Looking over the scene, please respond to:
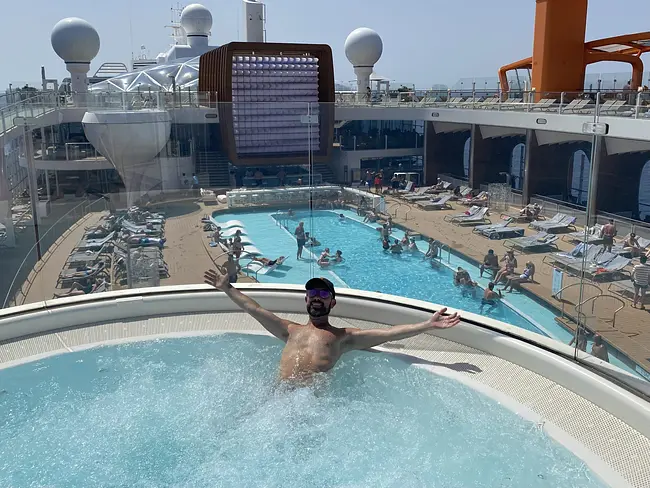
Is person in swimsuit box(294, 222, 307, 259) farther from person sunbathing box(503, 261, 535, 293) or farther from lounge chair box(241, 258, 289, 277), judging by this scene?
person sunbathing box(503, 261, 535, 293)

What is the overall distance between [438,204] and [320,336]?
5.96 metres

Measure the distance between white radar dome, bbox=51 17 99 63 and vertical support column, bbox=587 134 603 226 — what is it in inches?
766

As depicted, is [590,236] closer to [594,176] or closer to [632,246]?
[594,176]

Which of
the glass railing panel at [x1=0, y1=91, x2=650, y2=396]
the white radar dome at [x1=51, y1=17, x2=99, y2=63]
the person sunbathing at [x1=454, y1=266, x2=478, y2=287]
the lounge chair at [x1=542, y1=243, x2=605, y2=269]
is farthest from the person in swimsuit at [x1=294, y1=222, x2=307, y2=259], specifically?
the white radar dome at [x1=51, y1=17, x2=99, y2=63]

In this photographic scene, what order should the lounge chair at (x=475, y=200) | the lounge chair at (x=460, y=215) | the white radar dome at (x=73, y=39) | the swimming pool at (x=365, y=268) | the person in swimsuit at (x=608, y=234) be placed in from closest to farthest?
the person in swimsuit at (x=608, y=234)
the swimming pool at (x=365, y=268)
the lounge chair at (x=460, y=215)
the lounge chair at (x=475, y=200)
the white radar dome at (x=73, y=39)

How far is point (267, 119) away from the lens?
41.2ft

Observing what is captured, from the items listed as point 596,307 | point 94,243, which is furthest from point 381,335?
point 94,243

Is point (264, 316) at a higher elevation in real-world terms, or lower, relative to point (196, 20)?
lower

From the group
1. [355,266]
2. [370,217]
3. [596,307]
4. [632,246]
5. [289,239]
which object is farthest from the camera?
[370,217]

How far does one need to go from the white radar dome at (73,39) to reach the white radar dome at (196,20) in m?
8.37

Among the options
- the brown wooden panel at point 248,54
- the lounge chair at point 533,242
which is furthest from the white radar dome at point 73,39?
the lounge chair at point 533,242

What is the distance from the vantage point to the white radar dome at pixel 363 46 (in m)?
22.8

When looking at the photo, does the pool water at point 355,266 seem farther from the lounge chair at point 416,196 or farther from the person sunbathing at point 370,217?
the lounge chair at point 416,196

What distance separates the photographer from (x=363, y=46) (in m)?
22.8
